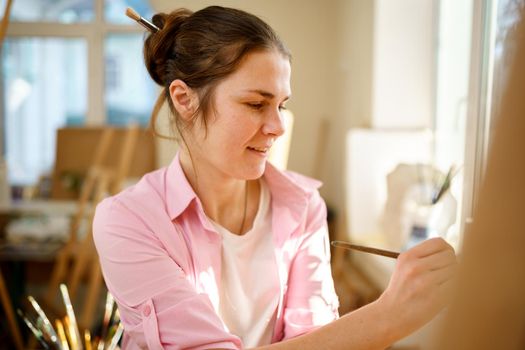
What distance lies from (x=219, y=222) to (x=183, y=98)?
220 mm

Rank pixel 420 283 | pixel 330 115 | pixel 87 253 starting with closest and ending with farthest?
pixel 420 283, pixel 330 115, pixel 87 253

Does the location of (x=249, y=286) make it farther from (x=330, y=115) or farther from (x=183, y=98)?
(x=330, y=115)

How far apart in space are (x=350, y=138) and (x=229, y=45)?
1716 mm

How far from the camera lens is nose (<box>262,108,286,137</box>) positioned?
901 millimetres

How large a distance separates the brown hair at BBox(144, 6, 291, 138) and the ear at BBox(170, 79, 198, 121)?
0.01 metres

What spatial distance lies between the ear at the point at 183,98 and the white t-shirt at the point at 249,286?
0.19 metres

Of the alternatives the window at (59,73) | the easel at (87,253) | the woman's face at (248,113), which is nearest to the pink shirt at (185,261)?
the woman's face at (248,113)

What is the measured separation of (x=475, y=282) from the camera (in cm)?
37

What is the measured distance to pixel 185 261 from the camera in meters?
0.95

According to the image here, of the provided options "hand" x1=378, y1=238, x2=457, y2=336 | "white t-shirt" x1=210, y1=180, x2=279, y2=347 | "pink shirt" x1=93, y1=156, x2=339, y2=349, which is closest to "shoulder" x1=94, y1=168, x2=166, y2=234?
"pink shirt" x1=93, y1=156, x2=339, y2=349

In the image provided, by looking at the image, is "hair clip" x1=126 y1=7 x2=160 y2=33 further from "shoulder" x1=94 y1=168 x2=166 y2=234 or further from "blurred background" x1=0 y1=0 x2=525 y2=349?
"shoulder" x1=94 y1=168 x2=166 y2=234

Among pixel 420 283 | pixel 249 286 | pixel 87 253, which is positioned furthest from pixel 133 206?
pixel 87 253

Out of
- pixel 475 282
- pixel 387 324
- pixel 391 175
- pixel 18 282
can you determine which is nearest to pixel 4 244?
pixel 18 282

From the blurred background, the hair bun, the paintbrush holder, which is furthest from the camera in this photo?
the paintbrush holder
